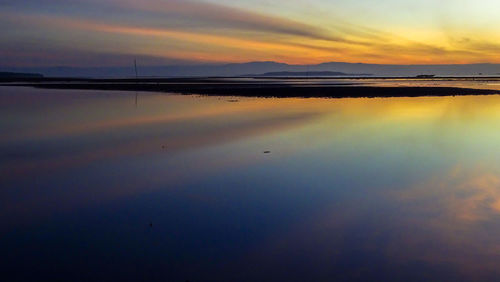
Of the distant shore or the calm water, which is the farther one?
the distant shore

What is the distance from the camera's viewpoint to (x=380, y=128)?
24.1m

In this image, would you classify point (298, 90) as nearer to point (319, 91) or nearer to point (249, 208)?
A: point (319, 91)

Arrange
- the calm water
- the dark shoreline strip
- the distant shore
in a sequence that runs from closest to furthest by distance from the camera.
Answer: the calm water < the dark shoreline strip < the distant shore

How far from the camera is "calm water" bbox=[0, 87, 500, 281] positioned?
688cm

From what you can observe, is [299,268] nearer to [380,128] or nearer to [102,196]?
[102,196]

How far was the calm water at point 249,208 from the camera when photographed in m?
6.88

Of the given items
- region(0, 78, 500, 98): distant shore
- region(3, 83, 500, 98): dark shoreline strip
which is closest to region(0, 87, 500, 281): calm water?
region(3, 83, 500, 98): dark shoreline strip

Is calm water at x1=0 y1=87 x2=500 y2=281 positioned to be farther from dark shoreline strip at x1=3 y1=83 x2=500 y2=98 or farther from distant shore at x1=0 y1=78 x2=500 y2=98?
distant shore at x1=0 y1=78 x2=500 y2=98

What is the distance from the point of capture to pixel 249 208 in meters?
9.82

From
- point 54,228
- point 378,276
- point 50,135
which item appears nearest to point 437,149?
point 378,276

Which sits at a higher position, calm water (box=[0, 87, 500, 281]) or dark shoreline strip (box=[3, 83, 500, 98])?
dark shoreline strip (box=[3, 83, 500, 98])

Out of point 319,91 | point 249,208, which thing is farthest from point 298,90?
point 249,208

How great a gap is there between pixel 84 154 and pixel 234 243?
35.1 feet

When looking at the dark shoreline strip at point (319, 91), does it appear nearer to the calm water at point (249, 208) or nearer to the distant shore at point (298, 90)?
the distant shore at point (298, 90)
